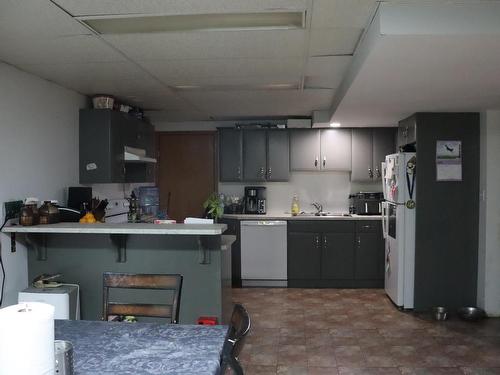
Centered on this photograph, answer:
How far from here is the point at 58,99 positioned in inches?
151

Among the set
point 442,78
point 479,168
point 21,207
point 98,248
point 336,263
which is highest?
point 442,78

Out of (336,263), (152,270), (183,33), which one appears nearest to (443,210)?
(336,263)

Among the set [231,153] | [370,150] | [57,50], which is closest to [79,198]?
[57,50]

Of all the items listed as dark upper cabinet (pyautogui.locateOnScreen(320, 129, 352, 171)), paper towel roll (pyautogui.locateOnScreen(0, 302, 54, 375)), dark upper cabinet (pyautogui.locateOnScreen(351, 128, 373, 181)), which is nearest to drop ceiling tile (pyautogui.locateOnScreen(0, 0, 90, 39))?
paper towel roll (pyautogui.locateOnScreen(0, 302, 54, 375))

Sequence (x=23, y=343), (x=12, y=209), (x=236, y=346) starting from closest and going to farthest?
(x=23, y=343) → (x=236, y=346) → (x=12, y=209)

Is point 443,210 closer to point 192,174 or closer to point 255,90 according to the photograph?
point 255,90

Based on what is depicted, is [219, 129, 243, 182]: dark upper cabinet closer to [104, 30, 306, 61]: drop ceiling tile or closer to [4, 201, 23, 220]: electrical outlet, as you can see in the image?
[104, 30, 306, 61]: drop ceiling tile

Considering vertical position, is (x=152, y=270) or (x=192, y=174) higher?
(x=192, y=174)

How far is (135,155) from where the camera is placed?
15.1 feet

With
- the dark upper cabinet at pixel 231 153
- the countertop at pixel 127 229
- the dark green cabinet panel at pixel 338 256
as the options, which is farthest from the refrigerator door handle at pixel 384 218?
the countertop at pixel 127 229

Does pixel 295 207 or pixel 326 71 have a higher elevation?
pixel 326 71

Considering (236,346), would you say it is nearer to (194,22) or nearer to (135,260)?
(194,22)

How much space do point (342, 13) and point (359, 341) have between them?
8.94 feet

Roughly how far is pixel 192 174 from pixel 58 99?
2.69 m
